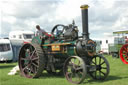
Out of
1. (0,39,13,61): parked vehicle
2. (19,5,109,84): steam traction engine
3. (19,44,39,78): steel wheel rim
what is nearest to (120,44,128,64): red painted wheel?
(19,5,109,84): steam traction engine

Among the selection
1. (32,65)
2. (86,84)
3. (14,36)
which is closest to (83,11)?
(86,84)

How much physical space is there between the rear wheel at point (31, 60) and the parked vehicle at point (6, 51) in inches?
326

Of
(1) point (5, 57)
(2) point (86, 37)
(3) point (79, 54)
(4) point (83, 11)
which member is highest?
(4) point (83, 11)

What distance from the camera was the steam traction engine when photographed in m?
5.89

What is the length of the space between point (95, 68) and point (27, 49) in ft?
9.75

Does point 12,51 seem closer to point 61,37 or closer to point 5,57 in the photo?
point 5,57

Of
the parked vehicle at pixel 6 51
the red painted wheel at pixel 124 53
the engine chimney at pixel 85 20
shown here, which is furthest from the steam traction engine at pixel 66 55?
the parked vehicle at pixel 6 51

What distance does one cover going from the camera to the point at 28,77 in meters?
6.86

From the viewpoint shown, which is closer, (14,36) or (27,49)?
(27,49)

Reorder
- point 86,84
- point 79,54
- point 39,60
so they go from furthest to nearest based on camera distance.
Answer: point 39,60, point 79,54, point 86,84

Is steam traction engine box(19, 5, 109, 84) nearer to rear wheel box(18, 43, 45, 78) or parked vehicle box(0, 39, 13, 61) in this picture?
rear wheel box(18, 43, 45, 78)

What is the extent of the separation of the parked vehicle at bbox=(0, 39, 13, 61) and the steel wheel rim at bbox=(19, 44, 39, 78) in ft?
27.0

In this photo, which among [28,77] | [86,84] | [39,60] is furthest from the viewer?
[28,77]

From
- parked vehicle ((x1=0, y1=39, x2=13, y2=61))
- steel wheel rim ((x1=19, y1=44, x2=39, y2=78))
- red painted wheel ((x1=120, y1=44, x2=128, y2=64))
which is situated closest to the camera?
steel wheel rim ((x1=19, y1=44, x2=39, y2=78))
